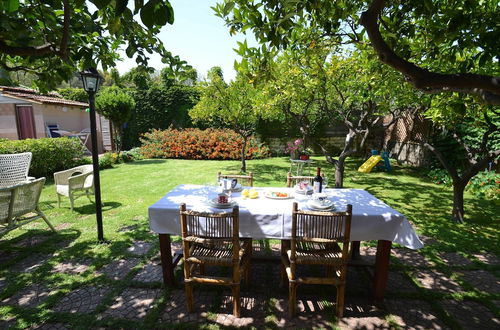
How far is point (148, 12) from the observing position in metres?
1.25

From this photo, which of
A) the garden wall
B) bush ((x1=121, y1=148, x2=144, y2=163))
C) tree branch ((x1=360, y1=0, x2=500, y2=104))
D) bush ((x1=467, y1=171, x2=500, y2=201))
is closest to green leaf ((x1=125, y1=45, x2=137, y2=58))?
tree branch ((x1=360, y1=0, x2=500, y2=104))

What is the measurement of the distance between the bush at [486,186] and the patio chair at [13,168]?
10.7 m

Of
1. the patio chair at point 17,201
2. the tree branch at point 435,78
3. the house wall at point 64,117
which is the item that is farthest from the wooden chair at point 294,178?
the house wall at point 64,117

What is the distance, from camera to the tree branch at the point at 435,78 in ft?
5.90

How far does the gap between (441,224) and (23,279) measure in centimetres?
672

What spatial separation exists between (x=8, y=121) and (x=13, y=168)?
939cm

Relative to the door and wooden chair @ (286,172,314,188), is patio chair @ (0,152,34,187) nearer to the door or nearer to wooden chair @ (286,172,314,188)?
wooden chair @ (286,172,314,188)

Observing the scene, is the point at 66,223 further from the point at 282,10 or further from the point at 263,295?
the point at 282,10

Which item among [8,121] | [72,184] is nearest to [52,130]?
[8,121]

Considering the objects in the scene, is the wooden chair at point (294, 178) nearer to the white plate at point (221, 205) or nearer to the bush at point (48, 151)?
the white plate at point (221, 205)

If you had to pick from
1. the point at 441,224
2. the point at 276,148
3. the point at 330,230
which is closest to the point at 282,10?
the point at 330,230

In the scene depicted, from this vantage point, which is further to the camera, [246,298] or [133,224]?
[133,224]

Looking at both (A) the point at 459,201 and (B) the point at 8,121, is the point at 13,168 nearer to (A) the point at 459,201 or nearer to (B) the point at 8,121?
(A) the point at 459,201

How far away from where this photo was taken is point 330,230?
2492mm
